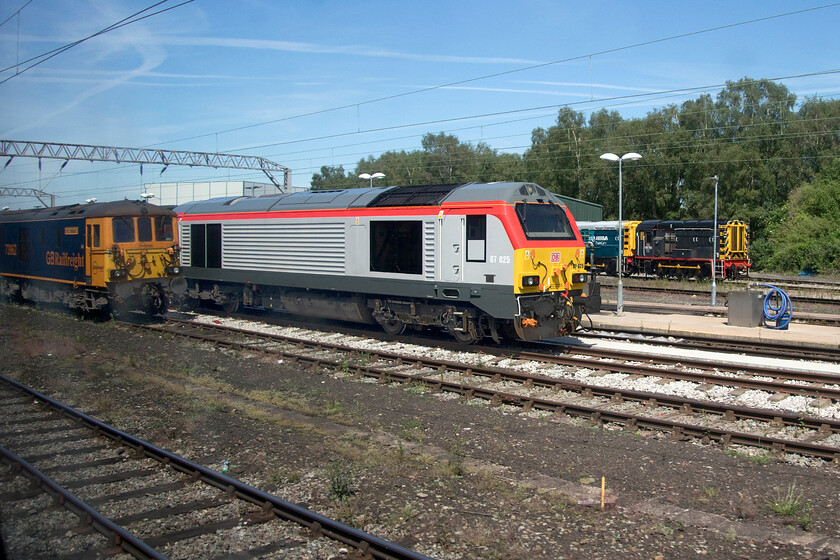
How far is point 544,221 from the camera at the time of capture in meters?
13.7

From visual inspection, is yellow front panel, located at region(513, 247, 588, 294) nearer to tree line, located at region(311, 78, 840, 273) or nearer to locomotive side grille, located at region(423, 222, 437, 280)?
locomotive side grille, located at region(423, 222, 437, 280)

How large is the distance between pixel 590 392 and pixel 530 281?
119 inches

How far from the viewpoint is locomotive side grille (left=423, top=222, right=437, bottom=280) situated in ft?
45.7

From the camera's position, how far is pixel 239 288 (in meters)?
19.7

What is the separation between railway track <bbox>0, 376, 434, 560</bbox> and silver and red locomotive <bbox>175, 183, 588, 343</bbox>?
24.2 feet

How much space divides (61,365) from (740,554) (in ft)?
42.3

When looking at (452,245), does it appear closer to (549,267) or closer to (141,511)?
(549,267)

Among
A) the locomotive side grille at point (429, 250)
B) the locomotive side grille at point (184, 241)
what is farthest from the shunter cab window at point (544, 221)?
the locomotive side grille at point (184, 241)

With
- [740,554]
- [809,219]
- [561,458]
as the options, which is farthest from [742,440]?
[809,219]

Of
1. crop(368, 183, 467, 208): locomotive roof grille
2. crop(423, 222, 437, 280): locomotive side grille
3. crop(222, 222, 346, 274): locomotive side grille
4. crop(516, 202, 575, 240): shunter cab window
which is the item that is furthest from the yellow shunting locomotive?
crop(516, 202, 575, 240): shunter cab window

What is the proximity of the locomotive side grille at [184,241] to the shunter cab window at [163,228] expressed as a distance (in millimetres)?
1405

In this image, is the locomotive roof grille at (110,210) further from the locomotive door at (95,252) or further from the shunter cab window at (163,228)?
the locomotive door at (95,252)

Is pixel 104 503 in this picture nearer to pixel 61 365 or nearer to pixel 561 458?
pixel 561 458

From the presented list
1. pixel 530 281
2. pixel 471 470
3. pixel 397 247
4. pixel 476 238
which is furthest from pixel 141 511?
pixel 397 247
